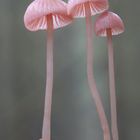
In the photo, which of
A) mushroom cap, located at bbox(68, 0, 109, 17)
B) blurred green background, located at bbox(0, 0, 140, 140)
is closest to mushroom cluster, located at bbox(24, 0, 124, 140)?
mushroom cap, located at bbox(68, 0, 109, 17)

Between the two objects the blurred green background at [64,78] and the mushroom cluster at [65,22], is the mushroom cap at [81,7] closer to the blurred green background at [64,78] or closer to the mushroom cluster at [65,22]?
the mushroom cluster at [65,22]

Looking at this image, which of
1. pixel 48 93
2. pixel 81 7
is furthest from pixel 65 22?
pixel 48 93

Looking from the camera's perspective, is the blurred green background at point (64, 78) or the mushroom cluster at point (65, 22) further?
the blurred green background at point (64, 78)

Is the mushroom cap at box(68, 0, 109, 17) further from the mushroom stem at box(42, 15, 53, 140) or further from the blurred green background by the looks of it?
the blurred green background

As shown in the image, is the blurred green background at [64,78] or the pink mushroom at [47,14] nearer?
the pink mushroom at [47,14]

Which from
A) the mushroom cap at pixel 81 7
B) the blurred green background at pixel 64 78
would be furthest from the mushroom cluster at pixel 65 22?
the blurred green background at pixel 64 78

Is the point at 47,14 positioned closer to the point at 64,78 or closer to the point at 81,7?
the point at 81,7

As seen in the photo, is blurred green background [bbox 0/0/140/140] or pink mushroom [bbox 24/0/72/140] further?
blurred green background [bbox 0/0/140/140]

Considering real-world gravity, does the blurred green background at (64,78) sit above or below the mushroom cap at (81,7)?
below

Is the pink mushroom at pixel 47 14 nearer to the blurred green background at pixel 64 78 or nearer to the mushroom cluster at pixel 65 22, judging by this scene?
the mushroom cluster at pixel 65 22
